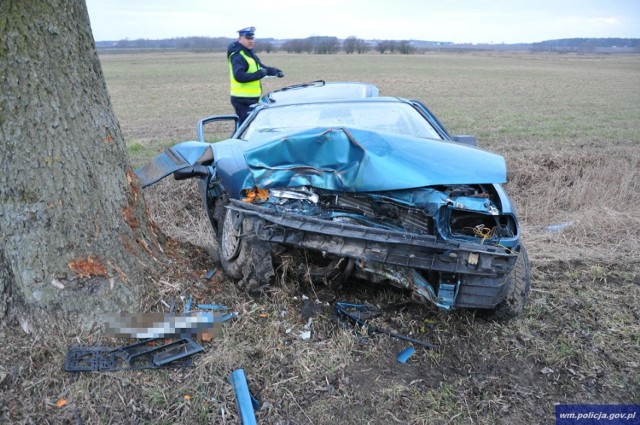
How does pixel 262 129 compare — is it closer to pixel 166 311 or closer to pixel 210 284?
pixel 210 284

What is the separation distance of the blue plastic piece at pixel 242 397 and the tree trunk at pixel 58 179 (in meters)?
0.78

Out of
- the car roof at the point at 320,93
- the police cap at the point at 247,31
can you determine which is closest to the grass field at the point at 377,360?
the car roof at the point at 320,93

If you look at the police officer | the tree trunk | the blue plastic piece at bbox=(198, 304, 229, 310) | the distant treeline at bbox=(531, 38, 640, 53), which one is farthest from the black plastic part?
the distant treeline at bbox=(531, 38, 640, 53)

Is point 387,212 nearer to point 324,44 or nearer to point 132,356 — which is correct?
point 132,356

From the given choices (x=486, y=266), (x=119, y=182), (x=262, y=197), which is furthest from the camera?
(x=262, y=197)

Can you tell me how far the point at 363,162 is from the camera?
3025 mm

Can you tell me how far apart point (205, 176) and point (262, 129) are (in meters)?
0.83

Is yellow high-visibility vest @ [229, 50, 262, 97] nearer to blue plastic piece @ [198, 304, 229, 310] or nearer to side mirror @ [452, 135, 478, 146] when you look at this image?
side mirror @ [452, 135, 478, 146]

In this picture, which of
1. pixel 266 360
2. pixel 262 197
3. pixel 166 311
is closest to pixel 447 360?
pixel 266 360

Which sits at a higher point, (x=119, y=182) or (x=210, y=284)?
(x=119, y=182)

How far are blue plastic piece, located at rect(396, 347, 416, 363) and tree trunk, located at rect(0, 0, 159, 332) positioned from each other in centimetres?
163

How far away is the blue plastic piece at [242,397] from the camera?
246 cm

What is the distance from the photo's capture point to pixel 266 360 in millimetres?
2846

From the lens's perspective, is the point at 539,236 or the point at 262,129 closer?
the point at 262,129
